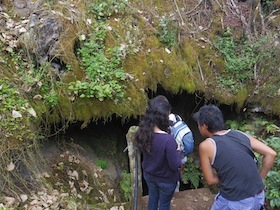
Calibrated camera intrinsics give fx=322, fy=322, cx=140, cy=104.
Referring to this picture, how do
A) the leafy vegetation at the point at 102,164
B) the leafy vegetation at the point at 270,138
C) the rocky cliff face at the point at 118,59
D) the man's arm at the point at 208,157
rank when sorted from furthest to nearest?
the leafy vegetation at the point at 102,164, the rocky cliff face at the point at 118,59, the leafy vegetation at the point at 270,138, the man's arm at the point at 208,157

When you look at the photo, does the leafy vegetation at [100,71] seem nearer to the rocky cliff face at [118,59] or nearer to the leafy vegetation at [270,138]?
the rocky cliff face at [118,59]

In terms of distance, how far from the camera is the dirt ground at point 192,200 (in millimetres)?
5633

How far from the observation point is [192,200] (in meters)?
5.85

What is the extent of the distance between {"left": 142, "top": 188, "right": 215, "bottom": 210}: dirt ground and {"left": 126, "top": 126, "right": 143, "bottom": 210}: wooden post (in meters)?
0.32

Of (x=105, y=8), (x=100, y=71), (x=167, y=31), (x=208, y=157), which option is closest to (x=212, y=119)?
(x=208, y=157)

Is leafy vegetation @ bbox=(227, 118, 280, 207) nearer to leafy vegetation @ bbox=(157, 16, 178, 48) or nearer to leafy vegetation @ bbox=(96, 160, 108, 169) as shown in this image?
leafy vegetation @ bbox=(157, 16, 178, 48)

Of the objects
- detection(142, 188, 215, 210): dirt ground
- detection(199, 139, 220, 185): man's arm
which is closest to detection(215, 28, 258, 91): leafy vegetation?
detection(142, 188, 215, 210): dirt ground

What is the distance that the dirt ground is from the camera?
5633 mm

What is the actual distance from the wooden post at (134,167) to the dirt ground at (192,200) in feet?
1.07

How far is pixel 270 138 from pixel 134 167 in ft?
8.88

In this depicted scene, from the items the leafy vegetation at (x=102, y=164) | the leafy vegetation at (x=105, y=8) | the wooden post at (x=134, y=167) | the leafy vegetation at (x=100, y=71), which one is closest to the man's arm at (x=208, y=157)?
the wooden post at (x=134, y=167)

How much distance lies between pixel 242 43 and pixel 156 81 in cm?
267

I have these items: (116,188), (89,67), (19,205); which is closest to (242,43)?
(89,67)

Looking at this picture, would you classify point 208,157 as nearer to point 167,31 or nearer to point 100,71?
point 100,71
